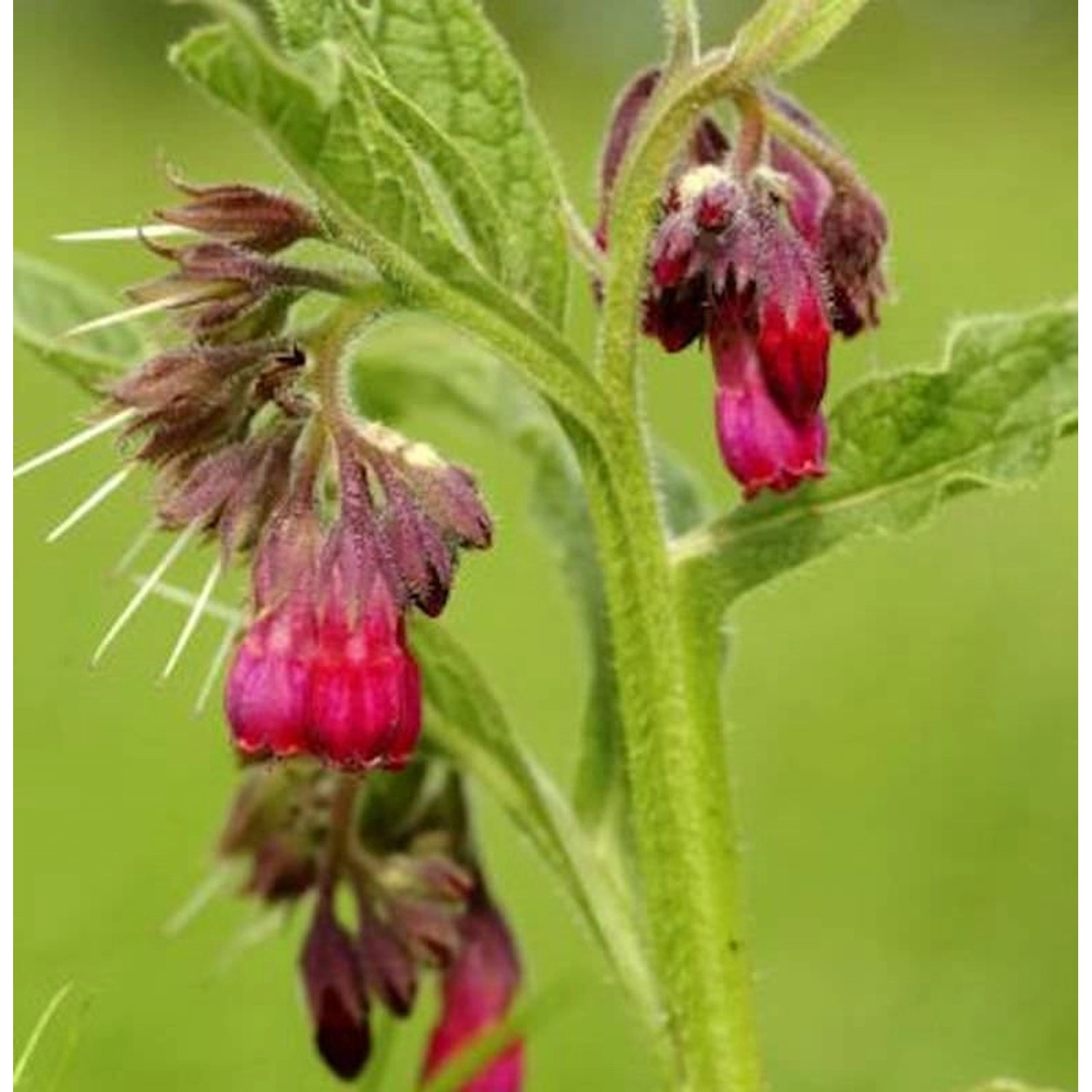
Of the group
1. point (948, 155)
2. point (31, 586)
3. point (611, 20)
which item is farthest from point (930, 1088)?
point (611, 20)

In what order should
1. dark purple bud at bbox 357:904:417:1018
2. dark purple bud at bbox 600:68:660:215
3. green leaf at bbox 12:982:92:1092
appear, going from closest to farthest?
green leaf at bbox 12:982:92:1092, dark purple bud at bbox 600:68:660:215, dark purple bud at bbox 357:904:417:1018

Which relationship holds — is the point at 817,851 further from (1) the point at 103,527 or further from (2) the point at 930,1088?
(1) the point at 103,527

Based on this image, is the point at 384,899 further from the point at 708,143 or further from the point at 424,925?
the point at 708,143

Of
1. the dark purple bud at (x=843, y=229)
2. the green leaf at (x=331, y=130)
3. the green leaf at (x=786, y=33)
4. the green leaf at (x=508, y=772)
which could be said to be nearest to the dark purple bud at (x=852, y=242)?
the dark purple bud at (x=843, y=229)

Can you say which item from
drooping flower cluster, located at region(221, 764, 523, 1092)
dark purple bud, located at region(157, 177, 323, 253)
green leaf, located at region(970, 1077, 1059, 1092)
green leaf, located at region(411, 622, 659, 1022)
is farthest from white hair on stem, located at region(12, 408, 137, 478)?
green leaf, located at region(970, 1077, 1059, 1092)

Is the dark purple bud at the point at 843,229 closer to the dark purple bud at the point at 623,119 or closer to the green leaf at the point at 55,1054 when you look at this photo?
the dark purple bud at the point at 623,119

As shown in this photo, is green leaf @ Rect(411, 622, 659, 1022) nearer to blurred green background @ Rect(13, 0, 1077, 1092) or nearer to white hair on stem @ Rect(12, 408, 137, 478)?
blurred green background @ Rect(13, 0, 1077, 1092)
